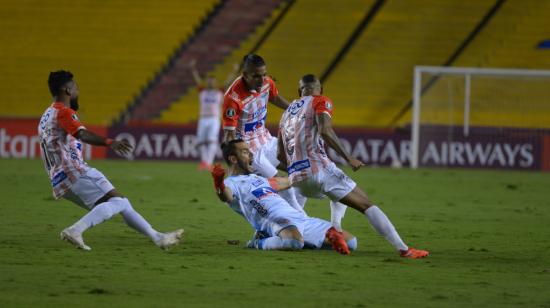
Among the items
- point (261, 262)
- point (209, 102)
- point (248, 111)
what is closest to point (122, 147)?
point (261, 262)

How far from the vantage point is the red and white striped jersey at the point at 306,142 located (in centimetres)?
1000

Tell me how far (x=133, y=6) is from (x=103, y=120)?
4.04 metres

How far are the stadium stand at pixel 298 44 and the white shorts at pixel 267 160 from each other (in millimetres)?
19192

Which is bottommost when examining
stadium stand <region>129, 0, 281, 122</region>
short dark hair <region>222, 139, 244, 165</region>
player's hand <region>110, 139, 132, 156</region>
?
player's hand <region>110, 139, 132, 156</region>

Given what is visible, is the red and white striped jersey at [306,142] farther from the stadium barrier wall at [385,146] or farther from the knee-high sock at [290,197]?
the stadium barrier wall at [385,146]

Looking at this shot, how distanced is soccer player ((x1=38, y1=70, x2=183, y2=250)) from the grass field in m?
0.24

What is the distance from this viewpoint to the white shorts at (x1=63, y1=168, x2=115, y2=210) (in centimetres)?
984

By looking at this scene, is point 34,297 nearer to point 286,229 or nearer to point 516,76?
point 286,229

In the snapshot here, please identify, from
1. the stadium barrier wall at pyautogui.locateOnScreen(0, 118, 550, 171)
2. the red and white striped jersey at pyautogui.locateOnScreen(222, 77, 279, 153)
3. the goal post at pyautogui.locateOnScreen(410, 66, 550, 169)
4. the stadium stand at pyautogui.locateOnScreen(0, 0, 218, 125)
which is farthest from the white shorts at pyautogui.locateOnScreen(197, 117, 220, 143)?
the red and white striped jersey at pyautogui.locateOnScreen(222, 77, 279, 153)

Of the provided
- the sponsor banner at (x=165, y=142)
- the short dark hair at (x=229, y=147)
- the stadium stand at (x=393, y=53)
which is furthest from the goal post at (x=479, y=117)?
the short dark hair at (x=229, y=147)

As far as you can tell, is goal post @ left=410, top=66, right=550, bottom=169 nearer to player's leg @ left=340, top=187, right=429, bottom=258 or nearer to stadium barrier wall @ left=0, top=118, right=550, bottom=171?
stadium barrier wall @ left=0, top=118, right=550, bottom=171

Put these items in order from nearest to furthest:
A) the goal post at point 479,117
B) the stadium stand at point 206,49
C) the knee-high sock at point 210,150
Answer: the knee-high sock at point 210,150 → the goal post at point 479,117 → the stadium stand at point 206,49

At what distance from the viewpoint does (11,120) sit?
2872 centimetres

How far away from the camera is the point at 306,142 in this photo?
1009 centimetres
